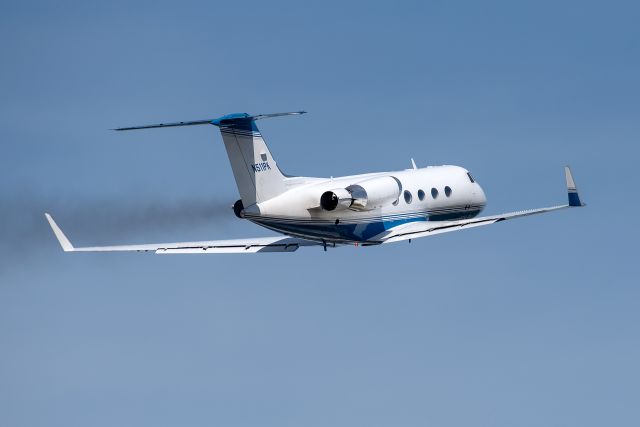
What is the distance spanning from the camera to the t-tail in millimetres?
54844

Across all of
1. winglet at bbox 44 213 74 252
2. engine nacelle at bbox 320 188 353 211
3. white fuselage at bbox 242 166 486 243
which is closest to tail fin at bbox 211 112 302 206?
white fuselage at bbox 242 166 486 243

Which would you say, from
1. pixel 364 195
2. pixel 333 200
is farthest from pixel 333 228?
pixel 364 195

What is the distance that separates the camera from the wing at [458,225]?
5734cm

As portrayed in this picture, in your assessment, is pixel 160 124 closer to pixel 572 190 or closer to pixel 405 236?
pixel 405 236

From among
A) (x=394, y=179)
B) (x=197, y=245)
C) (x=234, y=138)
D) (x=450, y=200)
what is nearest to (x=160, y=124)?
(x=234, y=138)

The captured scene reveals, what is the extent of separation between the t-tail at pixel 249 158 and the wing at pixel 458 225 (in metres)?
5.53

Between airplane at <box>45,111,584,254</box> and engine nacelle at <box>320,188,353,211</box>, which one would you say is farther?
engine nacelle at <box>320,188,353,211</box>

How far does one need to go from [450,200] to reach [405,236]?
5.63 meters

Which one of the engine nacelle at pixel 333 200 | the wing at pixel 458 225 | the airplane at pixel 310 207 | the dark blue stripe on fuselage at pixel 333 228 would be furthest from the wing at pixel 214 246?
the wing at pixel 458 225

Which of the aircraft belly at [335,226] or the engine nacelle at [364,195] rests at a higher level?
the engine nacelle at [364,195]

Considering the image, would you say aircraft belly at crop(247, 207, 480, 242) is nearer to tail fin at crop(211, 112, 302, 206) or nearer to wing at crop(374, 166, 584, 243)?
wing at crop(374, 166, 584, 243)

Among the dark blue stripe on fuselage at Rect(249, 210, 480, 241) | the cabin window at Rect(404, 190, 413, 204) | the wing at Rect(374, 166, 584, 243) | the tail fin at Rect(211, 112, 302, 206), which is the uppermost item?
the tail fin at Rect(211, 112, 302, 206)

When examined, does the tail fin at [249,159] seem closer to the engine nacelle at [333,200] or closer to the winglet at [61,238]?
the engine nacelle at [333,200]

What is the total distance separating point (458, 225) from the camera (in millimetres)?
58156
